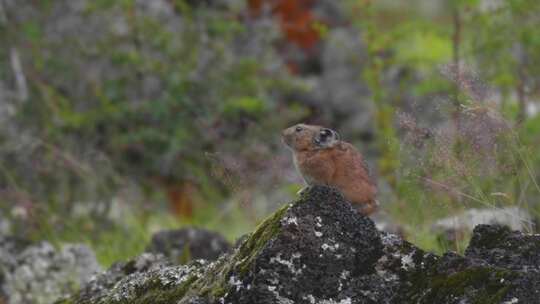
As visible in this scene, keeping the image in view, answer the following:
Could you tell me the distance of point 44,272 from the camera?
700 centimetres

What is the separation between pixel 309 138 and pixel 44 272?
8.25 feet

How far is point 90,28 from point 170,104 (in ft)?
4.31

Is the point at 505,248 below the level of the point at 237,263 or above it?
below

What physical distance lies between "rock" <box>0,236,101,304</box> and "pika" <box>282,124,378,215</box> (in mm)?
2268

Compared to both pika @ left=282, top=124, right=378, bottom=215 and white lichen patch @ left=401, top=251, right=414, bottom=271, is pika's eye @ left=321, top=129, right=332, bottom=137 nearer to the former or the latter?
pika @ left=282, top=124, right=378, bottom=215

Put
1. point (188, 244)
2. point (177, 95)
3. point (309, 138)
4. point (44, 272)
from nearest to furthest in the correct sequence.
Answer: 1. point (309, 138)
2. point (188, 244)
3. point (44, 272)
4. point (177, 95)

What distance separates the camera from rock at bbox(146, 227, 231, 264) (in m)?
6.58

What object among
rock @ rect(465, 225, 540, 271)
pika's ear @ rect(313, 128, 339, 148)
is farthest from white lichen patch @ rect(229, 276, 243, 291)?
pika's ear @ rect(313, 128, 339, 148)

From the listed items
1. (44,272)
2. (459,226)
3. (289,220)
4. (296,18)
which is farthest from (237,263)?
(296,18)

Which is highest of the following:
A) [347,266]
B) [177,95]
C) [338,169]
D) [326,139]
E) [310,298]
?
[177,95]

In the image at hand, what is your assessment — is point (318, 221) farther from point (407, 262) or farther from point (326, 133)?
point (326, 133)

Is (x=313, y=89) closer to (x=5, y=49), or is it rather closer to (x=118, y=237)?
(x=5, y=49)

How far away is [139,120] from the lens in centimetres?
1208

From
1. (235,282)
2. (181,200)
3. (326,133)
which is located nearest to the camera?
(235,282)
